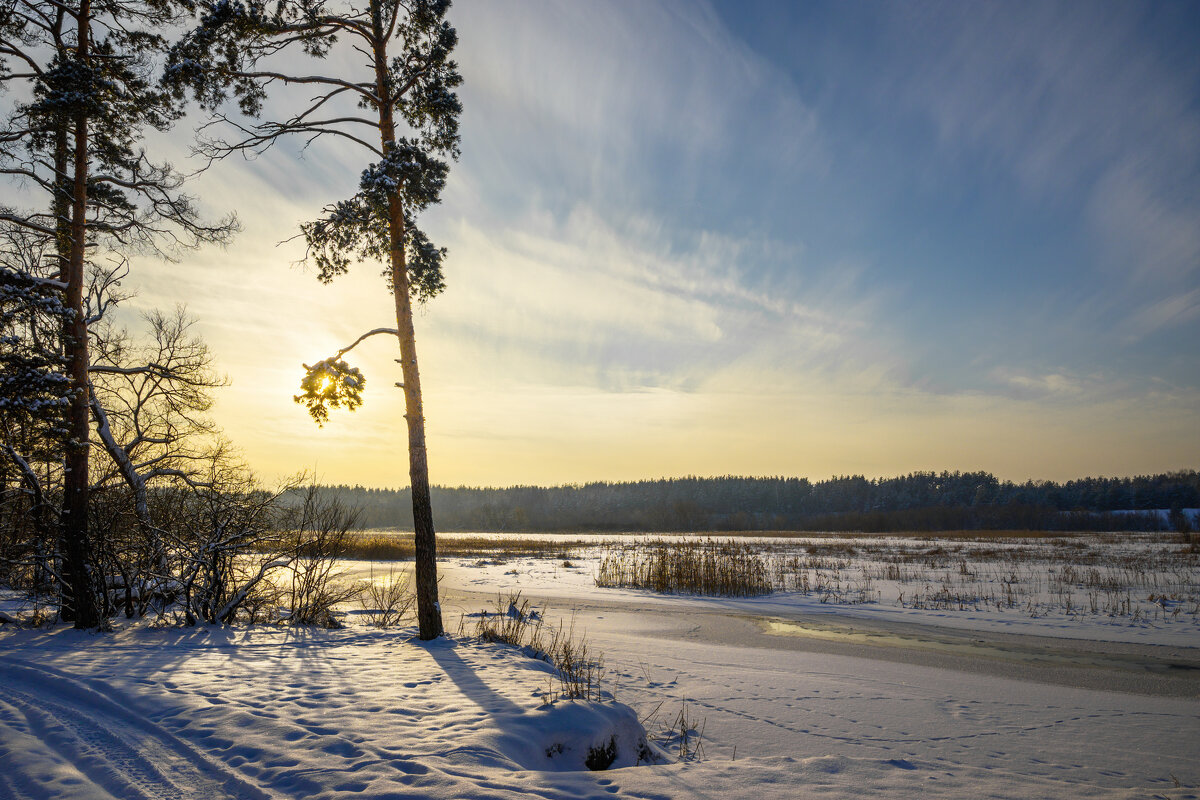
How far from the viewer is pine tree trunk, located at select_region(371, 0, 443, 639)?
943 cm

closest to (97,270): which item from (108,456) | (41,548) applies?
(108,456)

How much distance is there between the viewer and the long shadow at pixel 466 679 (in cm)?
556

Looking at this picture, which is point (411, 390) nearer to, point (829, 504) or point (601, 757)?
point (601, 757)

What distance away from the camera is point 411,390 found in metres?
9.80

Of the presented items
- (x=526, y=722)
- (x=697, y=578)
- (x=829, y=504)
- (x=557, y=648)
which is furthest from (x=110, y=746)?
(x=829, y=504)

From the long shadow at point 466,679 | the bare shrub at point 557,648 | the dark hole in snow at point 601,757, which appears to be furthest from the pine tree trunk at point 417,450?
the dark hole in snow at point 601,757

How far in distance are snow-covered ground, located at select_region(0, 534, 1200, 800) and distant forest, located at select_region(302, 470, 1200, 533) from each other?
3550 inches

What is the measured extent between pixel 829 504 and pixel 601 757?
5008 inches

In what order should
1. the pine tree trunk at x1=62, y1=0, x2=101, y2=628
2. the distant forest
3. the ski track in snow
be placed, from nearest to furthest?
the ski track in snow < the pine tree trunk at x1=62, y1=0, x2=101, y2=628 < the distant forest

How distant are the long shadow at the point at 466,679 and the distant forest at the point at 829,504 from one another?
92.6 m

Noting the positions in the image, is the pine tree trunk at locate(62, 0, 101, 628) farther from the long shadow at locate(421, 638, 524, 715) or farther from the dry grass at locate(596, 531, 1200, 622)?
the dry grass at locate(596, 531, 1200, 622)

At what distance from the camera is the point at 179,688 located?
18.5 ft

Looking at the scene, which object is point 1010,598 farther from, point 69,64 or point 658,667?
point 69,64

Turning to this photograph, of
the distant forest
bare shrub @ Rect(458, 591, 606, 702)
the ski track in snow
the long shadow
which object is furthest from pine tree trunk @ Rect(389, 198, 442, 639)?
the distant forest
